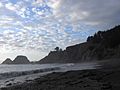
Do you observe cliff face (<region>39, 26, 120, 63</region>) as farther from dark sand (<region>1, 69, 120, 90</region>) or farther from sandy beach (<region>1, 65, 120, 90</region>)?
dark sand (<region>1, 69, 120, 90</region>)

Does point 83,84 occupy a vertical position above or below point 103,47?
below

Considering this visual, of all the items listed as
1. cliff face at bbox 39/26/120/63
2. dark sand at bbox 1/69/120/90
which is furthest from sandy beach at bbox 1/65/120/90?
cliff face at bbox 39/26/120/63

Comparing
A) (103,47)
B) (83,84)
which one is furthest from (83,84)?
(103,47)

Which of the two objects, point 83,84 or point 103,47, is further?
point 103,47

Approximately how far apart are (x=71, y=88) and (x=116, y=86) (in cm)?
270

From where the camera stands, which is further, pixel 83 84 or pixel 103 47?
pixel 103 47

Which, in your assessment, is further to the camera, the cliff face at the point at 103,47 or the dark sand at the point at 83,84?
the cliff face at the point at 103,47

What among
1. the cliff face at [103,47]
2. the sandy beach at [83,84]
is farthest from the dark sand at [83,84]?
the cliff face at [103,47]

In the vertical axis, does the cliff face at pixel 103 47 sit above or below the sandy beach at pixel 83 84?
above

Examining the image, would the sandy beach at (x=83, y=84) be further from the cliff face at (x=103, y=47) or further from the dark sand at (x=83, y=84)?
the cliff face at (x=103, y=47)

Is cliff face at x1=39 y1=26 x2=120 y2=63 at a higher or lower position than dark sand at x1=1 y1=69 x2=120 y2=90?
higher

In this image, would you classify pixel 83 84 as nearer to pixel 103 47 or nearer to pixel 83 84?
pixel 83 84

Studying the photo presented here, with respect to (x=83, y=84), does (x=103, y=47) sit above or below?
above

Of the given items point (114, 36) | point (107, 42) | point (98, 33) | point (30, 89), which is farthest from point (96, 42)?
point (30, 89)
